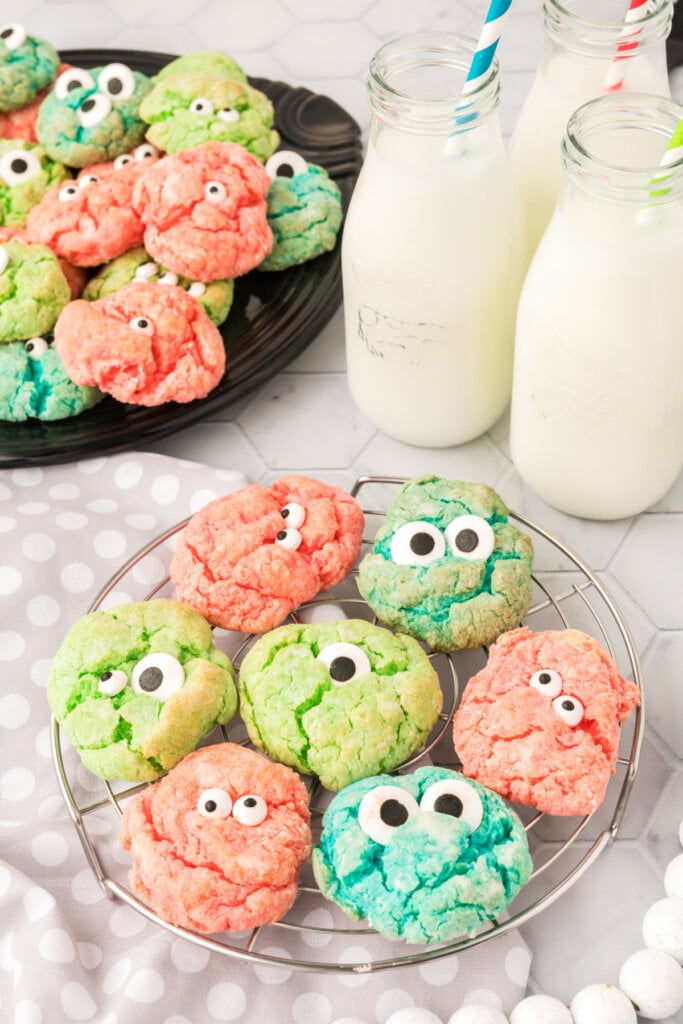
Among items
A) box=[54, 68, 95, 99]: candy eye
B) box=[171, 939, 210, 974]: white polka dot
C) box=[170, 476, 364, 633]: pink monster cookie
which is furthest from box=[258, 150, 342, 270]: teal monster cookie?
box=[171, 939, 210, 974]: white polka dot

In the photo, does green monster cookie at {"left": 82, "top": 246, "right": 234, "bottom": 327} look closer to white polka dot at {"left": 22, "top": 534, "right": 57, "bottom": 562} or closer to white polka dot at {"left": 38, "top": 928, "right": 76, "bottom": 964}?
white polka dot at {"left": 22, "top": 534, "right": 57, "bottom": 562}

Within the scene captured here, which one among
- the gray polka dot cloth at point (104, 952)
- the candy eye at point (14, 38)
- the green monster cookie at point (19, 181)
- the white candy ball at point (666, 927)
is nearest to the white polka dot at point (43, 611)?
the gray polka dot cloth at point (104, 952)

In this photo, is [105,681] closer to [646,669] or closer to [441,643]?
[441,643]

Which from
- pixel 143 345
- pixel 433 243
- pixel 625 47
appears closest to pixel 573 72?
pixel 625 47

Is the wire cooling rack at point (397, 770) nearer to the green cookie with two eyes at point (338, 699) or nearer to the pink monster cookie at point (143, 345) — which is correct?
the green cookie with two eyes at point (338, 699)

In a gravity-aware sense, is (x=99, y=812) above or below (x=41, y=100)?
below

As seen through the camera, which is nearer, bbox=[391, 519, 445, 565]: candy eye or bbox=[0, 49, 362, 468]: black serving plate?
bbox=[391, 519, 445, 565]: candy eye

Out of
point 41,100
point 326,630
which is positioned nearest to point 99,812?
point 326,630
